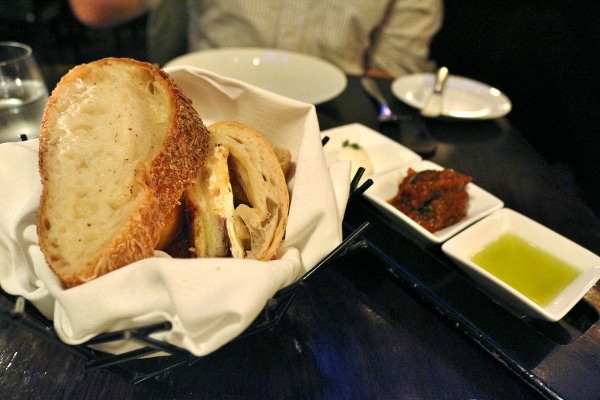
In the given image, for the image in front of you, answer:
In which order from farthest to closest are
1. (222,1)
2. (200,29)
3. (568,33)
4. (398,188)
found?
(568,33) < (200,29) < (222,1) < (398,188)

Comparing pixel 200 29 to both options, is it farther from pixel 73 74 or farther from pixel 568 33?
pixel 568 33

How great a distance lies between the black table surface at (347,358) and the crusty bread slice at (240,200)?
0.72ft

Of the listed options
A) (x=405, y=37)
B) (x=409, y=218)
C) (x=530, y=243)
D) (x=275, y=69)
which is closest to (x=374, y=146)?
(x=409, y=218)

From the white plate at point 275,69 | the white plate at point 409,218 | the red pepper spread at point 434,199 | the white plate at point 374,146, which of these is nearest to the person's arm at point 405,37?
the white plate at point 275,69

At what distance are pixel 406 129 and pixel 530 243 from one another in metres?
0.68

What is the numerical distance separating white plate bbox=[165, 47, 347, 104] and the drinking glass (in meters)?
0.57

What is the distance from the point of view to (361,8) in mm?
2369

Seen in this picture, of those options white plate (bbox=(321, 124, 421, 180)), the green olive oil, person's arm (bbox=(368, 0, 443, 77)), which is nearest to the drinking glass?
white plate (bbox=(321, 124, 421, 180))

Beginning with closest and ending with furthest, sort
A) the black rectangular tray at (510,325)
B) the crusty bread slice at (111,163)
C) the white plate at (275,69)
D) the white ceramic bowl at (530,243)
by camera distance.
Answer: the crusty bread slice at (111,163)
the black rectangular tray at (510,325)
the white ceramic bowl at (530,243)
the white plate at (275,69)

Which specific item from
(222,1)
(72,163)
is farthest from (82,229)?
(222,1)

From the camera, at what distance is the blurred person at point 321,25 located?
2352 millimetres

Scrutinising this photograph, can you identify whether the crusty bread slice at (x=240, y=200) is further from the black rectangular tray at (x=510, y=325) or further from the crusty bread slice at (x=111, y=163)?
the black rectangular tray at (x=510, y=325)

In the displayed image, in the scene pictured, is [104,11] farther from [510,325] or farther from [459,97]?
[510,325]

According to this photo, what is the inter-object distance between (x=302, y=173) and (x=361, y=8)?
6.05 feet
